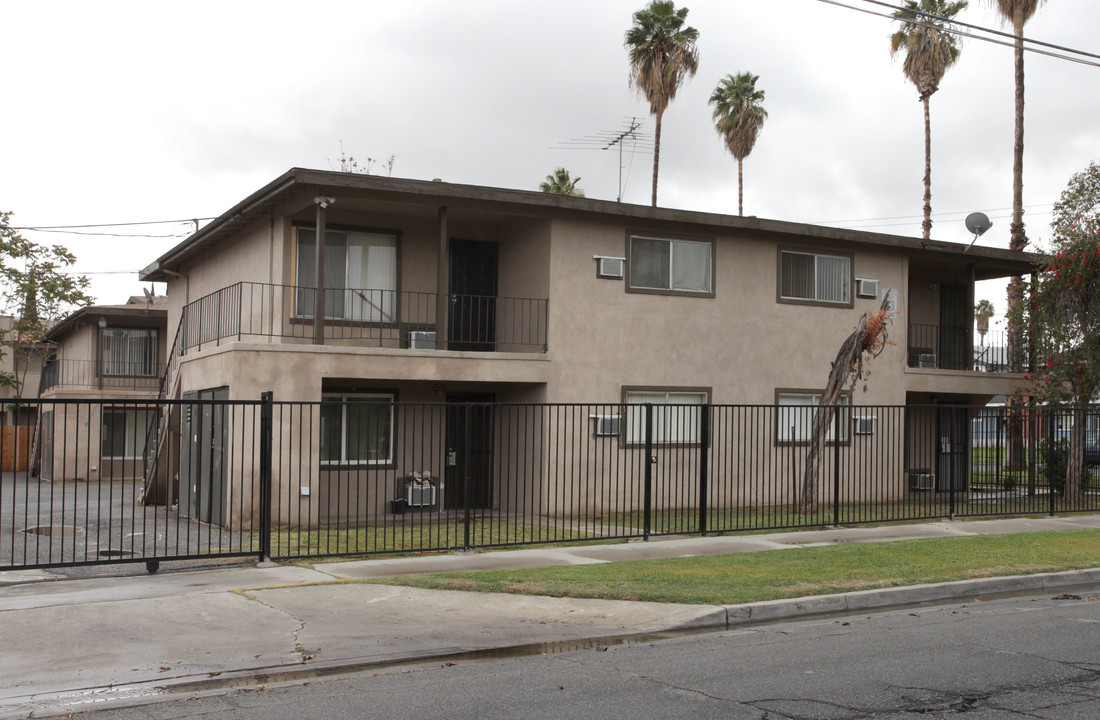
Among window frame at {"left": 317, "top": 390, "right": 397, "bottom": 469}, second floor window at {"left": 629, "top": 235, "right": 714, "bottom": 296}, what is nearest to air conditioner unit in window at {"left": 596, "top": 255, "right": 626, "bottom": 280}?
second floor window at {"left": 629, "top": 235, "right": 714, "bottom": 296}

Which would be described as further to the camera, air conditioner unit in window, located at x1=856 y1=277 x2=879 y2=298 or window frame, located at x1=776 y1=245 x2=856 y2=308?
air conditioner unit in window, located at x1=856 y1=277 x2=879 y2=298

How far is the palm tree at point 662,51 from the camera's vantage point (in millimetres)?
35750

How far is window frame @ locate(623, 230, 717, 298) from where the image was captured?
762 inches

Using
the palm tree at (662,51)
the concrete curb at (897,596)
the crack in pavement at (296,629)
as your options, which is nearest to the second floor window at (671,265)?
the concrete curb at (897,596)

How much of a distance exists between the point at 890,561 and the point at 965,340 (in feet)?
46.7

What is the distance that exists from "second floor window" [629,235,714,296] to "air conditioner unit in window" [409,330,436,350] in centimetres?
400

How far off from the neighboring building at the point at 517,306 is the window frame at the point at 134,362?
11.5 metres

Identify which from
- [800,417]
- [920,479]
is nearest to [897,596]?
[800,417]

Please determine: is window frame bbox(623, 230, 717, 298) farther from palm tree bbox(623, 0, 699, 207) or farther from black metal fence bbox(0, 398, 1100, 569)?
palm tree bbox(623, 0, 699, 207)

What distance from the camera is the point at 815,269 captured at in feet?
70.3

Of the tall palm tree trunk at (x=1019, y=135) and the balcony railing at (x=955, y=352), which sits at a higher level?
the tall palm tree trunk at (x=1019, y=135)

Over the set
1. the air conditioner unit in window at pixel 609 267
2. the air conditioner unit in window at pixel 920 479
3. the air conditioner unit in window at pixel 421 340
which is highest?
the air conditioner unit in window at pixel 609 267

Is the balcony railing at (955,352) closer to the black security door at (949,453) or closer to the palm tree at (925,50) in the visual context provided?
the black security door at (949,453)

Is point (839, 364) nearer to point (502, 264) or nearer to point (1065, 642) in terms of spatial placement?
point (502, 264)
